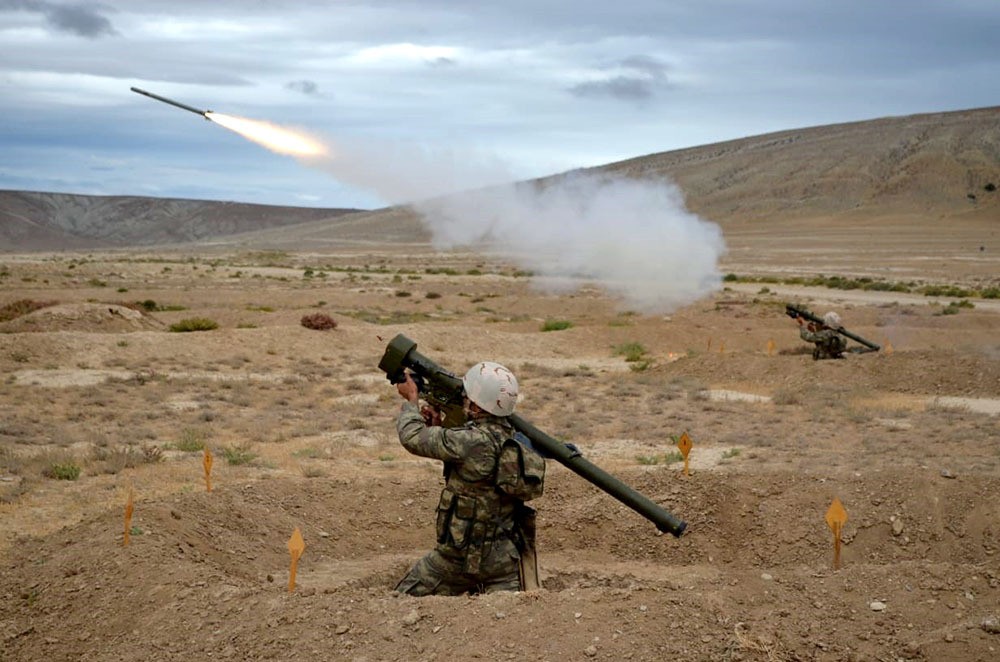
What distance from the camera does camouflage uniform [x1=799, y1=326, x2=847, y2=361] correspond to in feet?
78.8

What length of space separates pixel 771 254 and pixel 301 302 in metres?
47.7

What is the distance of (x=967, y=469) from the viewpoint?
1349 centimetres

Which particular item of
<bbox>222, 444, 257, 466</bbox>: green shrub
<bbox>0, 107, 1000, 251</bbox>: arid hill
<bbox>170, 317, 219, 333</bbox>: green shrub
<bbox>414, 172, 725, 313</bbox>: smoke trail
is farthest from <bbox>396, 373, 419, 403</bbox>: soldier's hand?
<bbox>0, 107, 1000, 251</bbox>: arid hill

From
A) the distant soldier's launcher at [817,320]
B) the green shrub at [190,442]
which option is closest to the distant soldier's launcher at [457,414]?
the green shrub at [190,442]

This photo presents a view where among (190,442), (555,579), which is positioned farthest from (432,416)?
(190,442)

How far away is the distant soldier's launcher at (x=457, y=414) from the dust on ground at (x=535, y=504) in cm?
65

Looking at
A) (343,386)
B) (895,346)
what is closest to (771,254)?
(895,346)

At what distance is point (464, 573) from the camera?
8.07m

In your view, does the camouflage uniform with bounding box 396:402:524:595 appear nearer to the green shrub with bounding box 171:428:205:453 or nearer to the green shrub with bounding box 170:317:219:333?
the green shrub with bounding box 171:428:205:453

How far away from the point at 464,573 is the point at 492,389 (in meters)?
1.42

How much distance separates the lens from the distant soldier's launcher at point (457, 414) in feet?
26.8

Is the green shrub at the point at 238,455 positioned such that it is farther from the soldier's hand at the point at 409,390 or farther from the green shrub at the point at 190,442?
the soldier's hand at the point at 409,390

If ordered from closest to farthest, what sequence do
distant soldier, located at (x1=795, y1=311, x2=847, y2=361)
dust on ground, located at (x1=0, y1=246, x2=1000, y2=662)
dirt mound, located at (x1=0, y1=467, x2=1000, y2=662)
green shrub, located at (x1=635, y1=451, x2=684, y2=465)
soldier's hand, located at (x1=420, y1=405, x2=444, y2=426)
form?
dirt mound, located at (x1=0, y1=467, x2=1000, y2=662), dust on ground, located at (x1=0, y1=246, x2=1000, y2=662), soldier's hand, located at (x1=420, y1=405, x2=444, y2=426), green shrub, located at (x1=635, y1=451, x2=684, y2=465), distant soldier, located at (x1=795, y1=311, x2=847, y2=361)

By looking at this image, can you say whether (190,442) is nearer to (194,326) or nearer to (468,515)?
(468,515)
